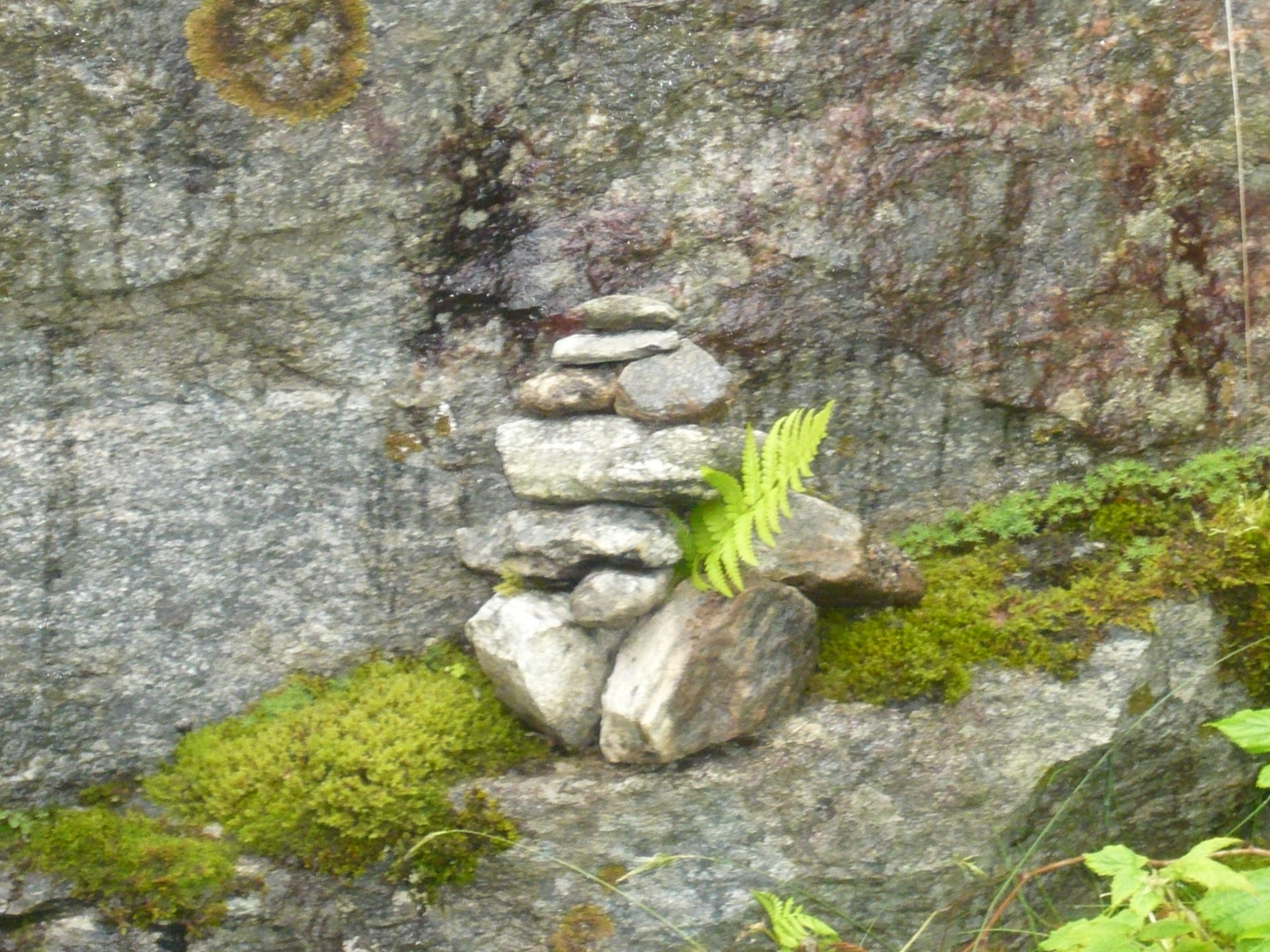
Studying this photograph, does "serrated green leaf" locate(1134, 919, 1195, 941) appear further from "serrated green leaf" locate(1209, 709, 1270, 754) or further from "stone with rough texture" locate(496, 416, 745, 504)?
"stone with rough texture" locate(496, 416, 745, 504)

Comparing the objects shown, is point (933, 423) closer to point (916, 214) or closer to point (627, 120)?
point (916, 214)

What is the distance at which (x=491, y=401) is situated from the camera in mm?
4121

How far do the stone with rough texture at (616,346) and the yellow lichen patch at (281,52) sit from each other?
1.18 m

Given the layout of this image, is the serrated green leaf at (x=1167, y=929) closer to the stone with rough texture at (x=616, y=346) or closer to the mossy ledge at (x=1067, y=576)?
the mossy ledge at (x=1067, y=576)

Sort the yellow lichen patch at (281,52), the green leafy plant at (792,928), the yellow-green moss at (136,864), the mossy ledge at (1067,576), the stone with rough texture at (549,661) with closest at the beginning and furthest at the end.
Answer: the green leafy plant at (792,928) < the yellow-green moss at (136,864) < the stone with rough texture at (549,661) < the mossy ledge at (1067,576) < the yellow lichen patch at (281,52)

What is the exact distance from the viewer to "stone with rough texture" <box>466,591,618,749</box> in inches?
143

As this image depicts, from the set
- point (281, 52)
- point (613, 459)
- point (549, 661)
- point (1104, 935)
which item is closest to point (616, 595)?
point (549, 661)

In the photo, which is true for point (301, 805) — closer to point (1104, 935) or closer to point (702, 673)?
point (702, 673)

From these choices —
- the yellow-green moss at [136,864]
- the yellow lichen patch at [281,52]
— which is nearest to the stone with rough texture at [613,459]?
the yellow lichen patch at [281,52]

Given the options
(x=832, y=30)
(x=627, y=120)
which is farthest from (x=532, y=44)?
(x=832, y=30)

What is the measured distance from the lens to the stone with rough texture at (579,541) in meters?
3.59

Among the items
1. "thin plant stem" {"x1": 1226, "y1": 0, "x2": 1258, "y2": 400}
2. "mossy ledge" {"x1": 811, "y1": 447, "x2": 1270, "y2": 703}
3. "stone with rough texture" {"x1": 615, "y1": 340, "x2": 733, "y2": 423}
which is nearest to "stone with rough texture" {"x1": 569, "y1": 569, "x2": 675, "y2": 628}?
"stone with rough texture" {"x1": 615, "y1": 340, "x2": 733, "y2": 423}

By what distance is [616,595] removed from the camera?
3.56 meters

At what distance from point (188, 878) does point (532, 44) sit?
9.58 ft
